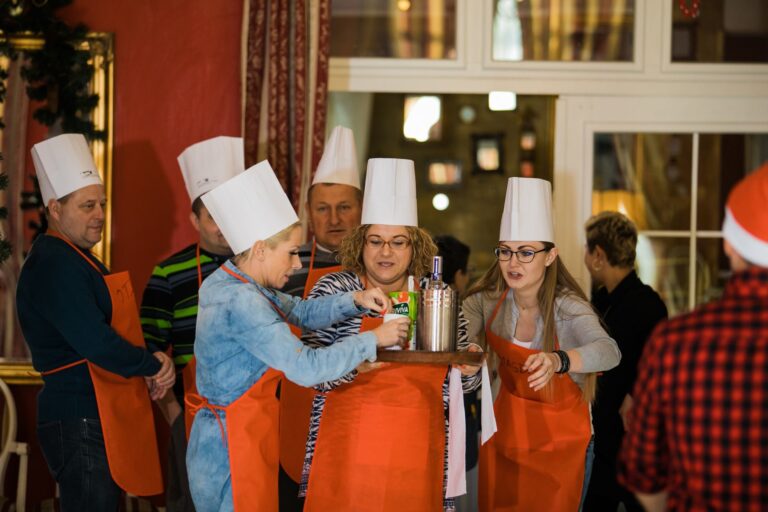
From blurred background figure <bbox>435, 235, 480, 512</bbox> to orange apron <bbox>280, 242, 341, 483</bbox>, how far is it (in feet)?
2.58

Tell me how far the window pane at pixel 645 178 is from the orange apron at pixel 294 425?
161cm

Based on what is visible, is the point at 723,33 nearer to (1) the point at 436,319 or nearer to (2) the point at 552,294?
(2) the point at 552,294

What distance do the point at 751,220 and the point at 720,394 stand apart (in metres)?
0.30

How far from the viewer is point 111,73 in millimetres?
3641

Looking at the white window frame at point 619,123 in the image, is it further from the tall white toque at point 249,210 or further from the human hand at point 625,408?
the tall white toque at point 249,210

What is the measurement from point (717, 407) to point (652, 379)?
0.12 meters

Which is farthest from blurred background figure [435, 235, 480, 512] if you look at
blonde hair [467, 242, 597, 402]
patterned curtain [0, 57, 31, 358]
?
patterned curtain [0, 57, 31, 358]

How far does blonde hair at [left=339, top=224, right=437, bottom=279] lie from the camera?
256cm

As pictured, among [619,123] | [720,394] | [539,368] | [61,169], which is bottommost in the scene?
[539,368]

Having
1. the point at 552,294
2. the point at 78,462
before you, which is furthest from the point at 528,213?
the point at 78,462

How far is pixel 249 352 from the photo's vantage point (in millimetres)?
2211

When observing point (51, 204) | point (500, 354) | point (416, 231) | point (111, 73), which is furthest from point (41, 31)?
point (500, 354)

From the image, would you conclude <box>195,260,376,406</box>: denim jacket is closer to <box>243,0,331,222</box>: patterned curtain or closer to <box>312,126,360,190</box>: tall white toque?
<box>312,126,360,190</box>: tall white toque

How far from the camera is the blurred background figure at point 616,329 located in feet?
10.5
